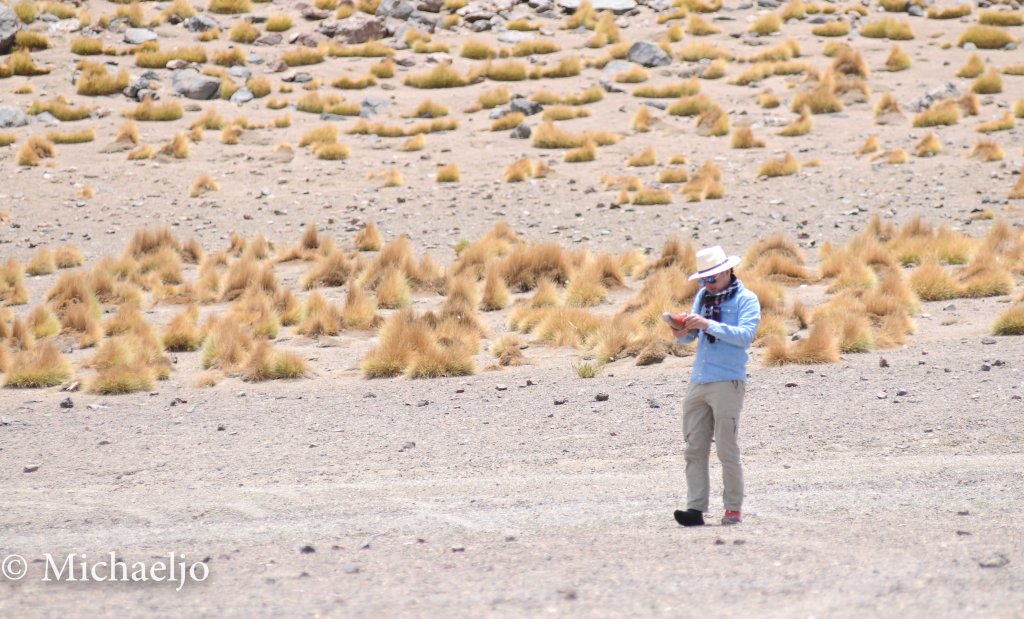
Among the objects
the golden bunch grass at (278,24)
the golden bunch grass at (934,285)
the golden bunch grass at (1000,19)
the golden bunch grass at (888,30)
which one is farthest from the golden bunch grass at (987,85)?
the golden bunch grass at (278,24)

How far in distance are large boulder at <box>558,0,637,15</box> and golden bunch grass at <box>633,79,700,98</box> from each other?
969cm

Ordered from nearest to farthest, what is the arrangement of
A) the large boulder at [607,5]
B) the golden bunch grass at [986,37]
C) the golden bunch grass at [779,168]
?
the golden bunch grass at [779,168] < the golden bunch grass at [986,37] < the large boulder at [607,5]

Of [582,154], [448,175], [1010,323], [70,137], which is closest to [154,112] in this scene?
[70,137]

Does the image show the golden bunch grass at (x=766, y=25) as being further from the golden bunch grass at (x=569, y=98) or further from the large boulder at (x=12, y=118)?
the large boulder at (x=12, y=118)

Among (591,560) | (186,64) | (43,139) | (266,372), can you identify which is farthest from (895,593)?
(186,64)

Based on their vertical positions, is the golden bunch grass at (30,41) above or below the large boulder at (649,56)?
above

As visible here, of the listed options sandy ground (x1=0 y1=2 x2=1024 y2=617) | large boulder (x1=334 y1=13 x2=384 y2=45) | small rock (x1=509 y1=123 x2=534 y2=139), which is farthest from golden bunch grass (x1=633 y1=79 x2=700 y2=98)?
sandy ground (x1=0 y1=2 x2=1024 y2=617)

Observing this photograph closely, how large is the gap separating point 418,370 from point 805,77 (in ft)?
63.1

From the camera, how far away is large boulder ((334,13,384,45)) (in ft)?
115

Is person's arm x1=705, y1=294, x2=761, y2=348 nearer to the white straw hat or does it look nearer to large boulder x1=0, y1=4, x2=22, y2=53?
the white straw hat

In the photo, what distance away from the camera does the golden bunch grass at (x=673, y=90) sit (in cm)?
2891

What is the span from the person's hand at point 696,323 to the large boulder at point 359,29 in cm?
2992

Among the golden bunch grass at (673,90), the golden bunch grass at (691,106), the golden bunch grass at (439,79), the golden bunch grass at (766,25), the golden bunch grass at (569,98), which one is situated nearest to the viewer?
the golden bunch grass at (691,106)

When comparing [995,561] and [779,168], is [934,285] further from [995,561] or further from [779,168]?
[995,561]
